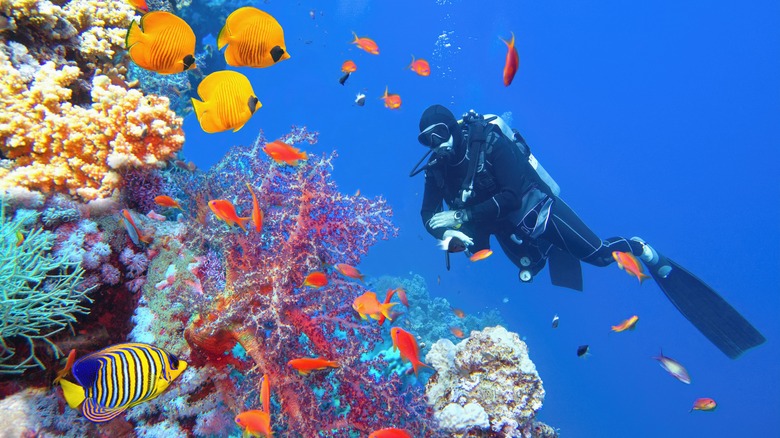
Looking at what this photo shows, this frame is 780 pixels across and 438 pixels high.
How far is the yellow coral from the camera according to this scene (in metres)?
2.89

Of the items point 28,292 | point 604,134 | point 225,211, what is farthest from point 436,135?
point 604,134

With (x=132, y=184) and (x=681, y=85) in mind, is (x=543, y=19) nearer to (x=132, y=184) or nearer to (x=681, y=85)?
(x=681, y=85)

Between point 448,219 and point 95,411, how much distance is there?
4758 mm

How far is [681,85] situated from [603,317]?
7147 cm

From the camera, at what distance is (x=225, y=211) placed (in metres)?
3.09

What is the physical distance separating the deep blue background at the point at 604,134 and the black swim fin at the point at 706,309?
33.9 m

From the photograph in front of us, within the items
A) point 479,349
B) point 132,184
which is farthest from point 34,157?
point 479,349

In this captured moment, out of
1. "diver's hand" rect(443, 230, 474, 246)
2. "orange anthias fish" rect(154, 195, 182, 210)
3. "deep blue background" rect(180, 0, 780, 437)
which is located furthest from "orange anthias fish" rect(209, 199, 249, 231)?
"deep blue background" rect(180, 0, 780, 437)

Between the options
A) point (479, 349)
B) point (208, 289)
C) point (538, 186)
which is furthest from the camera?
point (538, 186)

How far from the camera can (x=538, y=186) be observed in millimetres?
6945

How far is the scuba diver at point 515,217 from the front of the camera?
18.7ft

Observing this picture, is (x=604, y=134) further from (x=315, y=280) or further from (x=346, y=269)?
(x=315, y=280)

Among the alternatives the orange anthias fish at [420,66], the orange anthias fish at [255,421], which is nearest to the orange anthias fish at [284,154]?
the orange anthias fish at [255,421]

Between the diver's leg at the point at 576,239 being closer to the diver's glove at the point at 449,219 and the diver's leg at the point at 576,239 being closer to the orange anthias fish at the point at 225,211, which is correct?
the diver's glove at the point at 449,219
